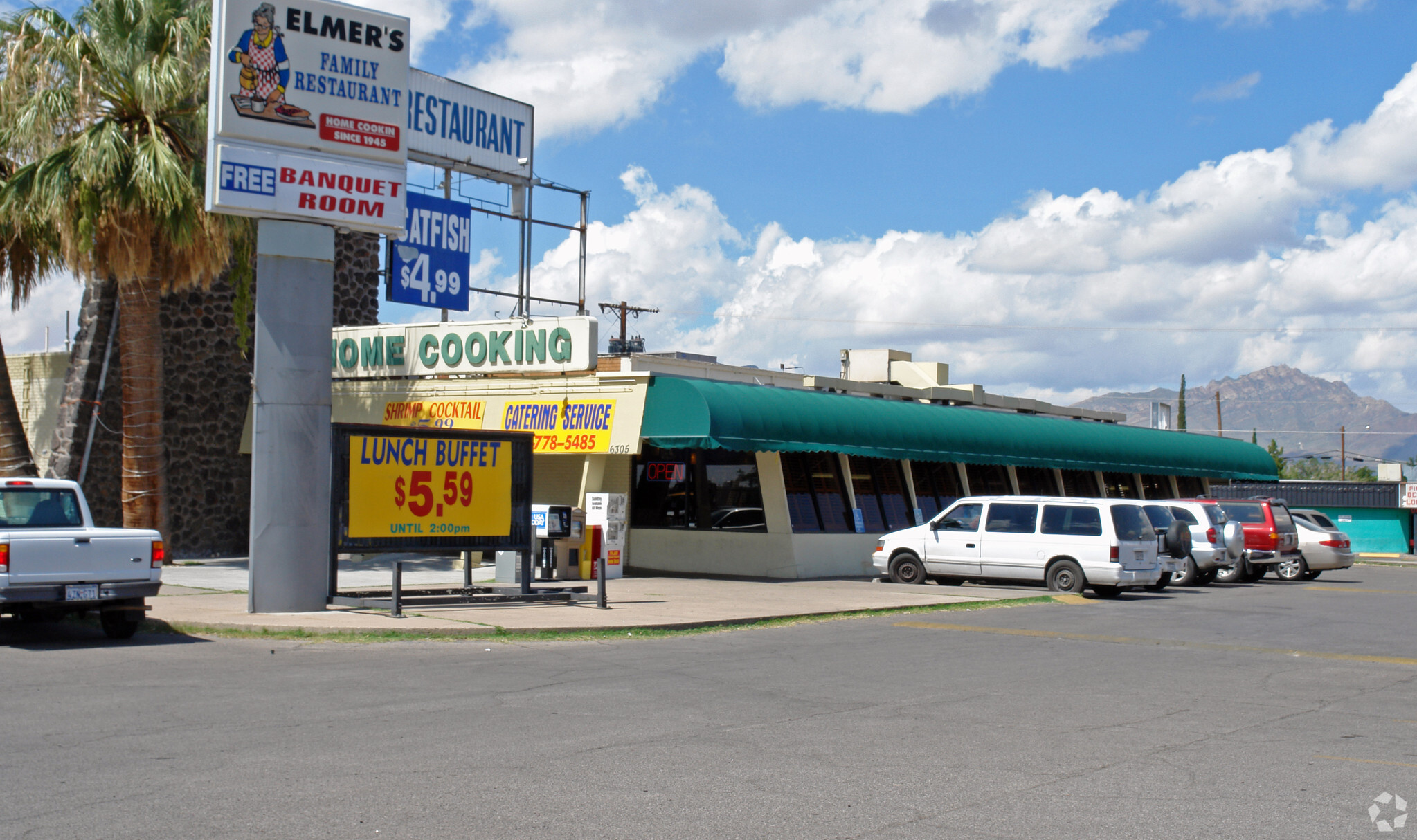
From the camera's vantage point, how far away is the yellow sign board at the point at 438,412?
2562 centimetres

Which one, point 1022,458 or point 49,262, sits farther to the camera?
point 1022,458

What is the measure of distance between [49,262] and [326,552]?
10.4 meters

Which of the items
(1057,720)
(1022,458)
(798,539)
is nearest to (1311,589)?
(1022,458)

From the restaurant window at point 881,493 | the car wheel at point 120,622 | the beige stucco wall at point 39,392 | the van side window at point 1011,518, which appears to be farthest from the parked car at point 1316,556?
the beige stucco wall at point 39,392

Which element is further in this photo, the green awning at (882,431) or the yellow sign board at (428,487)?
the green awning at (882,431)

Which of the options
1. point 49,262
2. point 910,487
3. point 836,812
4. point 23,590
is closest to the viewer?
point 836,812

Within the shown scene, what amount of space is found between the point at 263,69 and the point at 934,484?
19.2 metres

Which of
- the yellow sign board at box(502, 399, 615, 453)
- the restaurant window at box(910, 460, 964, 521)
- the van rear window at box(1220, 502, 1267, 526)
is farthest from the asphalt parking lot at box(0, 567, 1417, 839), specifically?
the restaurant window at box(910, 460, 964, 521)

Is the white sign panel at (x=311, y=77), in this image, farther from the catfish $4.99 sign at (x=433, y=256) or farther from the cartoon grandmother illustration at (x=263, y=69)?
the catfish $4.99 sign at (x=433, y=256)

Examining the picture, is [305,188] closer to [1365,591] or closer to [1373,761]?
[1373,761]

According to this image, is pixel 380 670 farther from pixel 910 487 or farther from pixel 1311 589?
pixel 1311 589

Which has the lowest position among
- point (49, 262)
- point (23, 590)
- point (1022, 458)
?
point (23, 590)

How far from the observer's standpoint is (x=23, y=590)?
A: 12031 millimetres

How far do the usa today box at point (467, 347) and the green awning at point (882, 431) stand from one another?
219cm
